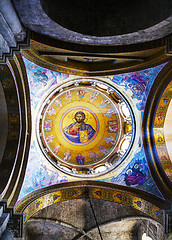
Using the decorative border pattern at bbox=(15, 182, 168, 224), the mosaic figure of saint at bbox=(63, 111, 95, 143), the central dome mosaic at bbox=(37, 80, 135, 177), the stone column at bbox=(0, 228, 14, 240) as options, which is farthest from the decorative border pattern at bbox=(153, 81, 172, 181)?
the stone column at bbox=(0, 228, 14, 240)

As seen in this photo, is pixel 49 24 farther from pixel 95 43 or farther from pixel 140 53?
pixel 140 53

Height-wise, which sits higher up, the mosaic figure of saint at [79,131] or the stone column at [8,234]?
the mosaic figure of saint at [79,131]

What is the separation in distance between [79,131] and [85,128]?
0.38 m

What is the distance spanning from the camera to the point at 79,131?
38.0 ft

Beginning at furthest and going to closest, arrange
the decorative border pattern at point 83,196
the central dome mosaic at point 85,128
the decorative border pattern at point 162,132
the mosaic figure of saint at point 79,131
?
the mosaic figure of saint at point 79,131
the central dome mosaic at point 85,128
the decorative border pattern at point 162,132
the decorative border pattern at point 83,196

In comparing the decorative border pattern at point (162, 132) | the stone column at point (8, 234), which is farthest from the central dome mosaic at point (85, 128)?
the stone column at point (8, 234)

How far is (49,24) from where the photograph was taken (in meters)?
5.94

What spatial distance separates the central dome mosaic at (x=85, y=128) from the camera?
32.4ft

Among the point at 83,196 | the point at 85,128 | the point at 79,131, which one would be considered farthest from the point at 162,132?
the point at 83,196

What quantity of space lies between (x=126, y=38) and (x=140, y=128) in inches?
181

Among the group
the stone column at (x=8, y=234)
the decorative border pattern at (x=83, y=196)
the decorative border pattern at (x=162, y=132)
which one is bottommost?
the stone column at (x=8, y=234)

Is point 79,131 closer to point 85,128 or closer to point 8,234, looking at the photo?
point 85,128

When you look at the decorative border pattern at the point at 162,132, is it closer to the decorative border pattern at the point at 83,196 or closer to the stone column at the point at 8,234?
the decorative border pattern at the point at 83,196

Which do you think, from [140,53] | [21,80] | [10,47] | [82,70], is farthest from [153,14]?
[21,80]
